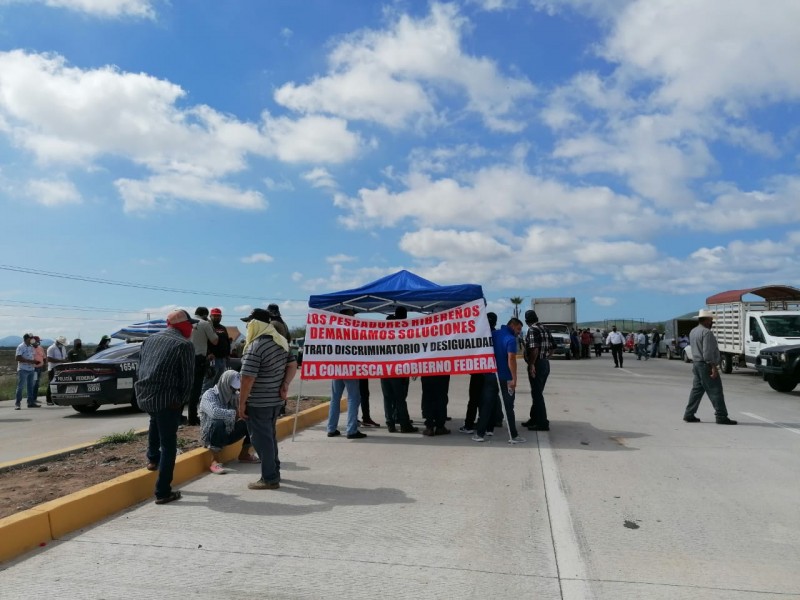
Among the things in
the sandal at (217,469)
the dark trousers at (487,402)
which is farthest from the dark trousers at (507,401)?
the sandal at (217,469)

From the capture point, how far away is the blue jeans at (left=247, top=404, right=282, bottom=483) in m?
6.17

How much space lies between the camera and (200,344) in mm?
9344

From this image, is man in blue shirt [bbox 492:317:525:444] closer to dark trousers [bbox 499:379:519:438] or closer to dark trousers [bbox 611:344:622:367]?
dark trousers [bbox 499:379:519:438]

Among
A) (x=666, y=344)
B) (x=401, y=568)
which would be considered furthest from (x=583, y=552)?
(x=666, y=344)

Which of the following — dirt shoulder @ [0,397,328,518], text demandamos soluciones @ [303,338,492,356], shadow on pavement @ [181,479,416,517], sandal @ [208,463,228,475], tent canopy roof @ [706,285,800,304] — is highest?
tent canopy roof @ [706,285,800,304]

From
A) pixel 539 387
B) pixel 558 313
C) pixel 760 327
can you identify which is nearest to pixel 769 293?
pixel 760 327

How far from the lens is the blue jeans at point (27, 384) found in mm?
15141

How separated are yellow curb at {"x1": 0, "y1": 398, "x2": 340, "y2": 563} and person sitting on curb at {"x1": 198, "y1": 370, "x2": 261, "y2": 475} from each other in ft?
0.61

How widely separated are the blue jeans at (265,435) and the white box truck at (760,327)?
47.8ft

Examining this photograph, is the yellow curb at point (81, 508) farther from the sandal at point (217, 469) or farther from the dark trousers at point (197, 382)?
the dark trousers at point (197, 382)

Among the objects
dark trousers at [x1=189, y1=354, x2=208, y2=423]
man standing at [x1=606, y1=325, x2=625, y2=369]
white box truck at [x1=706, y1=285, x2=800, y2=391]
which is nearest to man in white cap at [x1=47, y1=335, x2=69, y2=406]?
dark trousers at [x1=189, y1=354, x2=208, y2=423]

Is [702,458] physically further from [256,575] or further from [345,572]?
[256,575]

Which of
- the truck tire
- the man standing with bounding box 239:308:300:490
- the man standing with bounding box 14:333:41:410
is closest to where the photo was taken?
the man standing with bounding box 239:308:300:490

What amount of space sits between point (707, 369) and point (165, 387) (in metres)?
8.35
